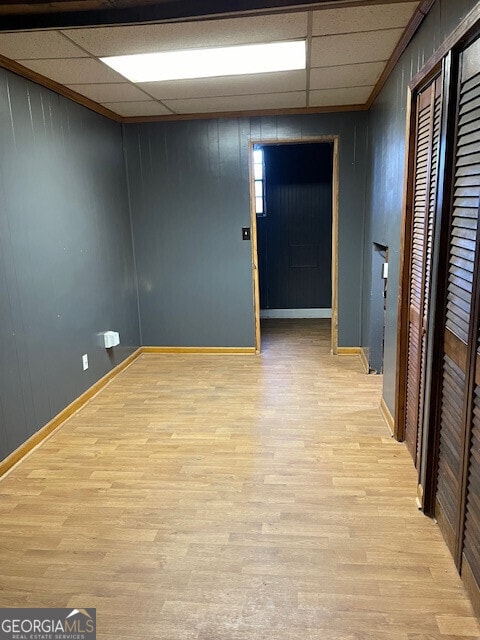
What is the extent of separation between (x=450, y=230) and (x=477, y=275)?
1.16 ft

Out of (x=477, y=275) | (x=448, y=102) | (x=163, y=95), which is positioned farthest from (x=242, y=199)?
(x=477, y=275)

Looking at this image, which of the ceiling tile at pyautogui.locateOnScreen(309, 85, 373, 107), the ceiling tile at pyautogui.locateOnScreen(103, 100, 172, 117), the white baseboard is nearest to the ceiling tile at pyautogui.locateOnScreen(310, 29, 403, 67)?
the ceiling tile at pyautogui.locateOnScreen(309, 85, 373, 107)

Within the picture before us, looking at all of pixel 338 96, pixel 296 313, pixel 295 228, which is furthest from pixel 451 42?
pixel 296 313

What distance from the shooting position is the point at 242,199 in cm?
448

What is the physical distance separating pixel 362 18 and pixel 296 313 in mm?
4496

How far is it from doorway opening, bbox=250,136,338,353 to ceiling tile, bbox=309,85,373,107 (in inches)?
74.0

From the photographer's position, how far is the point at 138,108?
397 cm

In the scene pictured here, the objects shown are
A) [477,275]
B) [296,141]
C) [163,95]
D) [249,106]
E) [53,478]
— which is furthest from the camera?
[296,141]

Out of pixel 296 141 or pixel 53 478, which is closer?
pixel 53 478

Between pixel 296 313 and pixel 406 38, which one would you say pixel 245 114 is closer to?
pixel 406 38

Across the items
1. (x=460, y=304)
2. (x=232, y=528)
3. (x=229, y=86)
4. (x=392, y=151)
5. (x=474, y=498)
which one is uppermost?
(x=229, y=86)

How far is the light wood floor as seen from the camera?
1.62m

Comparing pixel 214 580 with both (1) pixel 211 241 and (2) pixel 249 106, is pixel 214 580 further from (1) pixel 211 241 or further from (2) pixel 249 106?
(2) pixel 249 106

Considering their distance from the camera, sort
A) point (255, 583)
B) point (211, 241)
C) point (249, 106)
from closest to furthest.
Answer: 1. point (255, 583)
2. point (249, 106)
3. point (211, 241)
